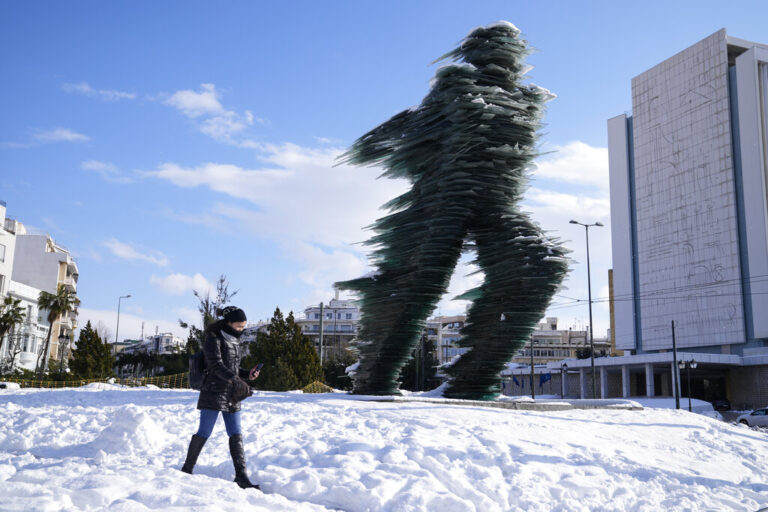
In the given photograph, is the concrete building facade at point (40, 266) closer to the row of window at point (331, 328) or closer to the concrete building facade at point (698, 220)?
the row of window at point (331, 328)

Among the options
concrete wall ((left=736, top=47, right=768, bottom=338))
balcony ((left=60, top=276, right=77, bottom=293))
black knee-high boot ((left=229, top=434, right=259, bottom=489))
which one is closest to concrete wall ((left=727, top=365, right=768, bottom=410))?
concrete wall ((left=736, top=47, right=768, bottom=338))

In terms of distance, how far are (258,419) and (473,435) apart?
320 centimetres

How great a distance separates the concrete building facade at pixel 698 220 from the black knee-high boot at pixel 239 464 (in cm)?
4899

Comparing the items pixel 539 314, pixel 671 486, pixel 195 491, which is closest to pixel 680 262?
pixel 539 314

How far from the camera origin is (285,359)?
34.1 metres

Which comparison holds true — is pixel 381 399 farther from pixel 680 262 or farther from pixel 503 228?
pixel 680 262

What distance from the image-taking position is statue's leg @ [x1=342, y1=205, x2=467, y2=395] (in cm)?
1526

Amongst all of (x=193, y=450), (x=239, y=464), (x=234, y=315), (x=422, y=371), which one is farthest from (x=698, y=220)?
(x=193, y=450)

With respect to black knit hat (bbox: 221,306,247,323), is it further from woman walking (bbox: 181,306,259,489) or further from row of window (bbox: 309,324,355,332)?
row of window (bbox: 309,324,355,332)

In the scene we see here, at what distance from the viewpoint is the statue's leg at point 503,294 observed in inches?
598

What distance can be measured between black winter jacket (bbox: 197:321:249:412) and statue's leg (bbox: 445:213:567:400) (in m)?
9.56

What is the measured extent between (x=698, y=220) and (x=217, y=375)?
63701 millimetres

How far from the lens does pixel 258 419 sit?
10031mm

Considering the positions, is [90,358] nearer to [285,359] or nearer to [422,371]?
[285,359]
